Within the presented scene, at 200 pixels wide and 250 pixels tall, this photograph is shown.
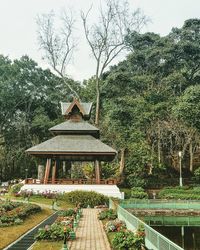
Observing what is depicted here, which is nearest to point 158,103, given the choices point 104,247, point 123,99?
point 123,99

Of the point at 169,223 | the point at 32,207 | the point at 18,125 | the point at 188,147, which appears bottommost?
the point at 169,223

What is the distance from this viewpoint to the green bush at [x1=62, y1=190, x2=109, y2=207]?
3503 centimetres

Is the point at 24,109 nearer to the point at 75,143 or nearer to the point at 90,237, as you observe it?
the point at 75,143

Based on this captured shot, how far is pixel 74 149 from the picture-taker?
138ft

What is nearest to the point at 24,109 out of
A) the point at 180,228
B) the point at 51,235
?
the point at 180,228

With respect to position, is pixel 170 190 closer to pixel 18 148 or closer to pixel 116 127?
pixel 116 127

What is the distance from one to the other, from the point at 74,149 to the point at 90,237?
24375 millimetres

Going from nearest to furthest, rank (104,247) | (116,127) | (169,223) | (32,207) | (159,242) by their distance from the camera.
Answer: (159,242), (104,247), (32,207), (169,223), (116,127)

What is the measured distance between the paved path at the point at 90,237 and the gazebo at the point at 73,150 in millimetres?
16806

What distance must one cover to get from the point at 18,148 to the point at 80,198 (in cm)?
3906

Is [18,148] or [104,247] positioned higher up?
[18,148]

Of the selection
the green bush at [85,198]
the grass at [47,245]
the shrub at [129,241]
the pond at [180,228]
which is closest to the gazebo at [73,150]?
the green bush at [85,198]

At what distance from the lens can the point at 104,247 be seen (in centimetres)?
1552

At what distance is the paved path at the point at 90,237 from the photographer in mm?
15594
